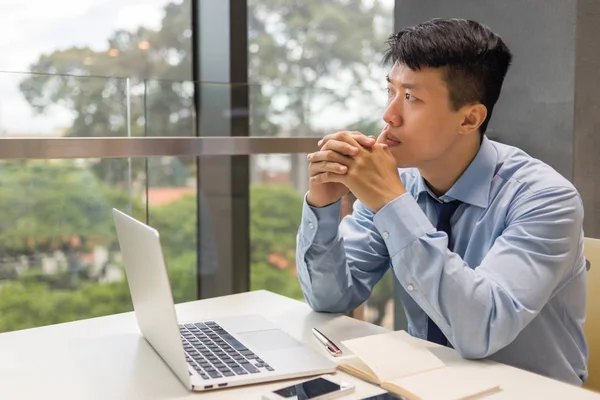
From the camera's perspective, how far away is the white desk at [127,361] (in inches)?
38.0

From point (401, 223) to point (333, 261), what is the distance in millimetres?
271

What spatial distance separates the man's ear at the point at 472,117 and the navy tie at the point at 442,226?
0.15 metres

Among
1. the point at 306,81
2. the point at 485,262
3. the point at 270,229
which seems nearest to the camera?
the point at 485,262

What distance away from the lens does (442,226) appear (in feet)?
4.64

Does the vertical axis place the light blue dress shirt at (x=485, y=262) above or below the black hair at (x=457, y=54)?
below

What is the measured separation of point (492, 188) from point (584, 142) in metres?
1.02

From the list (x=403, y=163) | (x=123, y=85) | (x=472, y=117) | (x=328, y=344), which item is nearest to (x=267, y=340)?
(x=328, y=344)

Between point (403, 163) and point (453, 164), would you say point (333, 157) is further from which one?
point (453, 164)

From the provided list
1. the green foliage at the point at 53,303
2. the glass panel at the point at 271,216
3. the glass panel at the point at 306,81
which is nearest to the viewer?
the green foliage at the point at 53,303

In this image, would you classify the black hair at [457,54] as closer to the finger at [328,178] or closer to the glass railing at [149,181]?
the finger at [328,178]

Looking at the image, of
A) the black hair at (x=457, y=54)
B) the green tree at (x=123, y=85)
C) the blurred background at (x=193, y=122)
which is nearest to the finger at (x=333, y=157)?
the black hair at (x=457, y=54)

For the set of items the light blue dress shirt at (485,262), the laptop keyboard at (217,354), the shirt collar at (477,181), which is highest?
the shirt collar at (477,181)

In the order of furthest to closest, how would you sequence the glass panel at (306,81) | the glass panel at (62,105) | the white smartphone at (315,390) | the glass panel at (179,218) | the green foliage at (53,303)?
the glass panel at (306,81) → the glass panel at (179,218) → the green foliage at (53,303) → the glass panel at (62,105) → the white smartphone at (315,390)

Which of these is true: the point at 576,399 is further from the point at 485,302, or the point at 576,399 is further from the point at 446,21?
the point at 446,21
